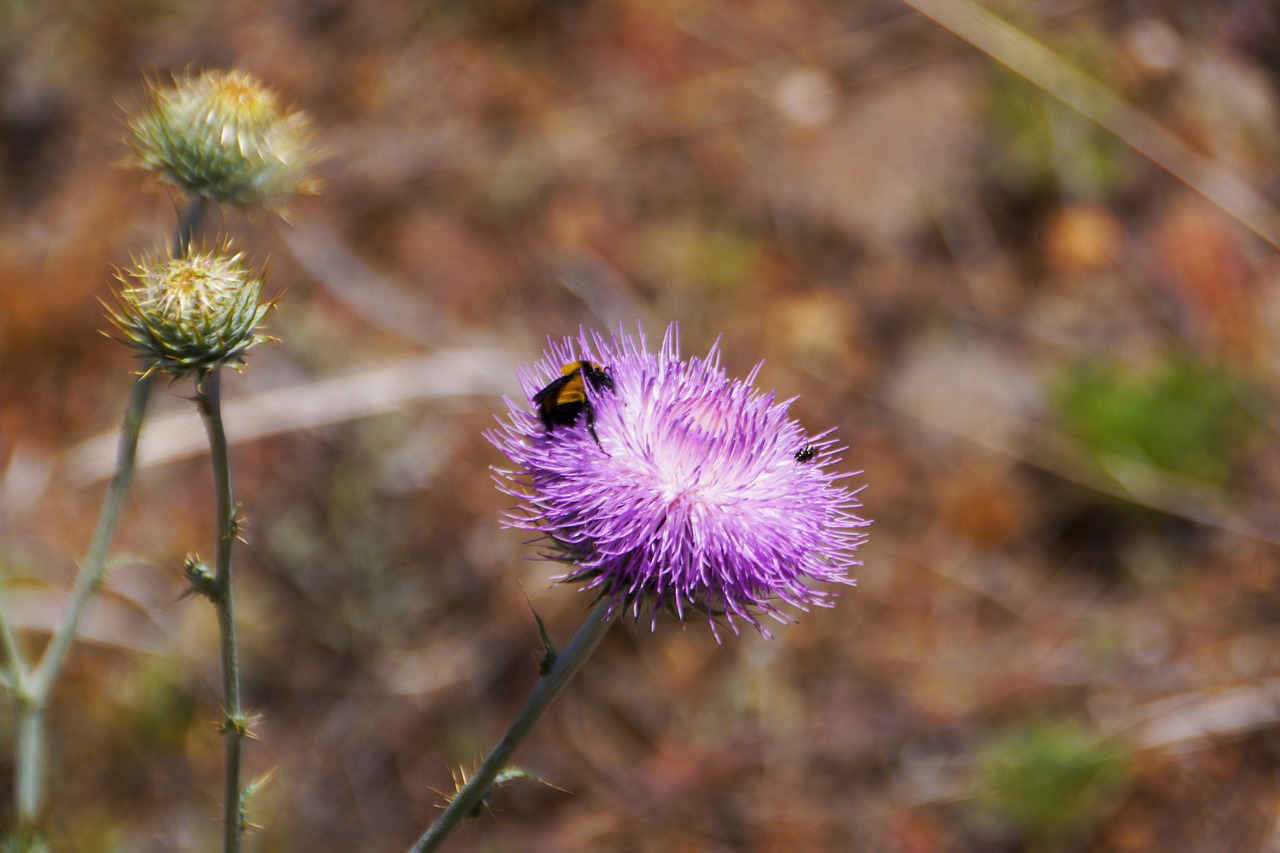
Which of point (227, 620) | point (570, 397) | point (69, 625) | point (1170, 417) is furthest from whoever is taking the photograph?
point (1170, 417)

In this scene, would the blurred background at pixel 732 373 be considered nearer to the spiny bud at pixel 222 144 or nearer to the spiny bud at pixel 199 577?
the spiny bud at pixel 222 144

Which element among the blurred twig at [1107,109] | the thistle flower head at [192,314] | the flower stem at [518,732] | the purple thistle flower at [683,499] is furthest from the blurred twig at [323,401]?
the blurred twig at [1107,109]

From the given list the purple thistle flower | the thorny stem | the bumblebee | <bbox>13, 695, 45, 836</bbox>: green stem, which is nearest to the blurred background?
<bbox>13, 695, 45, 836</bbox>: green stem

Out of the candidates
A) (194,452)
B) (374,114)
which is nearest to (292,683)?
(194,452)

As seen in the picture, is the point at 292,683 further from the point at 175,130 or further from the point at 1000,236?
the point at 1000,236

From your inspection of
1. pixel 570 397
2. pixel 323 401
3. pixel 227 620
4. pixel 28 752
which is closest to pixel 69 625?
pixel 28 752

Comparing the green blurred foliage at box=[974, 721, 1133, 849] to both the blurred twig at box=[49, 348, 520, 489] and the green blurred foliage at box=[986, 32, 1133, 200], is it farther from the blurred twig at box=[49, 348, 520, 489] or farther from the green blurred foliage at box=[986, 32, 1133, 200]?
the green blurred foliage at box=[986, 32, 1133, 200]

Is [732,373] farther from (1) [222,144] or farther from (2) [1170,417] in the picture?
(1) [222,144]
